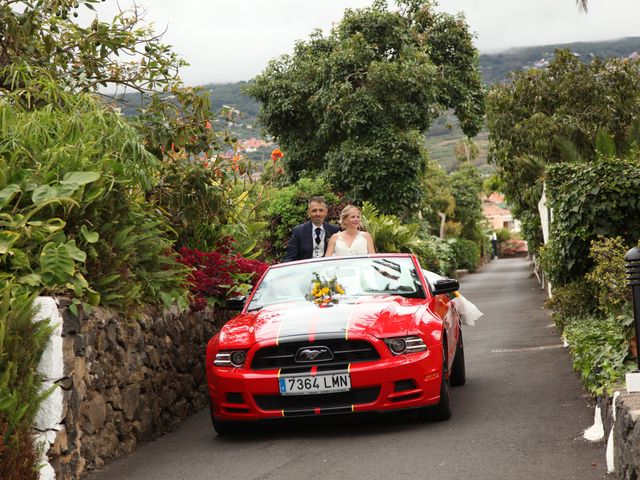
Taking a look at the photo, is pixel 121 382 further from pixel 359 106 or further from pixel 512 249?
pixel 512 249

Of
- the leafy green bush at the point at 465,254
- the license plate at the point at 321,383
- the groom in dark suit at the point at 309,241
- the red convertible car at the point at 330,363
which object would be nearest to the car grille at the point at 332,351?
the red convertible car at the point at 330,363

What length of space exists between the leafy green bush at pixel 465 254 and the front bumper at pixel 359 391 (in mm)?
41429

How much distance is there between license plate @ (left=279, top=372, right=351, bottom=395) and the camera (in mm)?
7871

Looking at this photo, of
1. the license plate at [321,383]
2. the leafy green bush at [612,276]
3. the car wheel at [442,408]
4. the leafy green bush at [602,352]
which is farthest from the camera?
the leafy green bush at [612,276]

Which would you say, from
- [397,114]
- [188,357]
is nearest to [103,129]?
[188,357]

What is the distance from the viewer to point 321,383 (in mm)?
7875

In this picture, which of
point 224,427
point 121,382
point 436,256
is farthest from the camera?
point 436,256

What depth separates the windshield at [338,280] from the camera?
9.25 m

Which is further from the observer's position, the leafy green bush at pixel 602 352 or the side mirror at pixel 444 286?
the side mirror at pixel 444 286

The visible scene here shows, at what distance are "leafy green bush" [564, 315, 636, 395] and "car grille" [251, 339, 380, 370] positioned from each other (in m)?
1.82

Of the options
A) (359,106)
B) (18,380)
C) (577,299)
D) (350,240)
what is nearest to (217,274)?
(350,240)

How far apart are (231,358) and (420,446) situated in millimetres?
1770

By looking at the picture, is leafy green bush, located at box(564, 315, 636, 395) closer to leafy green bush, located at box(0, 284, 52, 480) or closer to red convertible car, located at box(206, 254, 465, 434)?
red convertible car, located at box(206, 254, 465, 434)

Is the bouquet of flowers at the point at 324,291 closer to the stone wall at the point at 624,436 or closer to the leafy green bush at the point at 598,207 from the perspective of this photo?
the stone wall at the point at 624,436
